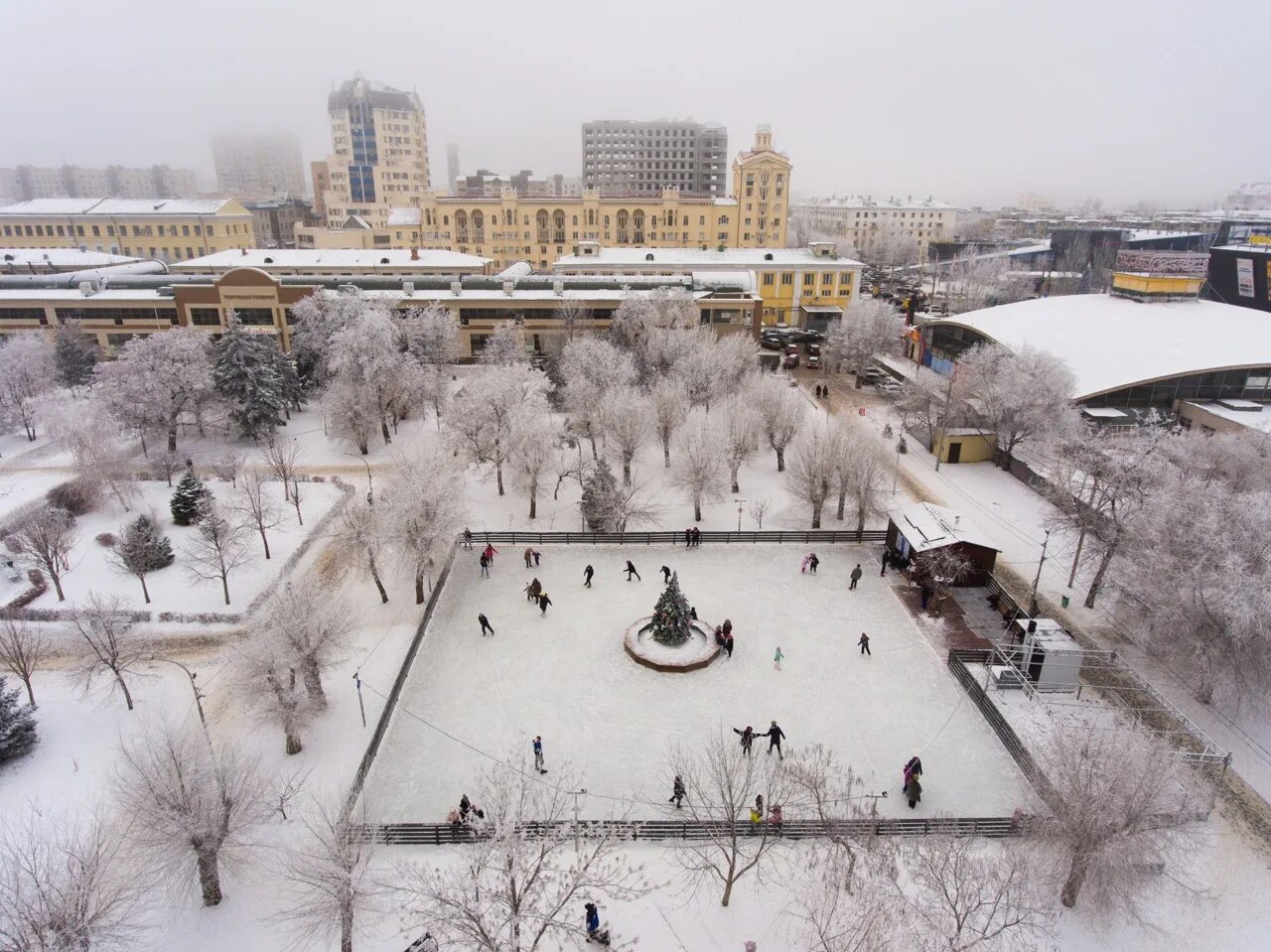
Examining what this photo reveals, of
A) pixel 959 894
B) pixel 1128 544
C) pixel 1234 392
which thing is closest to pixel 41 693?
pixel 959 894

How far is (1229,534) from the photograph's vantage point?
18.9m

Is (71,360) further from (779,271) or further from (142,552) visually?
(779,271)

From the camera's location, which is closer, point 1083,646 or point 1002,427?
point 1083,646

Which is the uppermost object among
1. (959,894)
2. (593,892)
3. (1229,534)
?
(1229,534)

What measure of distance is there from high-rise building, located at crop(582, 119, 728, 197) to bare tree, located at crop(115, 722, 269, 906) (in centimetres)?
11834

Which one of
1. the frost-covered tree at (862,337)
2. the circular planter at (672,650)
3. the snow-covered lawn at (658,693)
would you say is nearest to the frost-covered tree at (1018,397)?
the frost-covered tree at (862,337)

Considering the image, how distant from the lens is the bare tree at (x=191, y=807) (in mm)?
13117

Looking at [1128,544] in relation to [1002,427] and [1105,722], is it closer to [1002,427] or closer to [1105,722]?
[1105,722]

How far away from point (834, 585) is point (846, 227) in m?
138

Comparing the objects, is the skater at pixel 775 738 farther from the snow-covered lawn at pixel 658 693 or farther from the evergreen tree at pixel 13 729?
the evergreen tree at pixel 13 729

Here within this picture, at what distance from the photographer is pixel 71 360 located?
1797 inches

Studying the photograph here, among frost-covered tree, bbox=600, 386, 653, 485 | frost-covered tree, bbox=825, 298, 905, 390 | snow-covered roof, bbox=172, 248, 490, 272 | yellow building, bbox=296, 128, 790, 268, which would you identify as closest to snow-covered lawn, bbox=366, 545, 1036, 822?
frost-covered tree, bbox=600, 386, 653, 485

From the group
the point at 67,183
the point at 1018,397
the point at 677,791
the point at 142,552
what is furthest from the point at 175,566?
the point at 67,183

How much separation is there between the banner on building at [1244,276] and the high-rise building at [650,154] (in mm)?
79862
